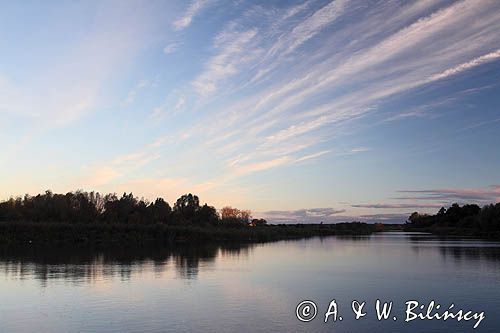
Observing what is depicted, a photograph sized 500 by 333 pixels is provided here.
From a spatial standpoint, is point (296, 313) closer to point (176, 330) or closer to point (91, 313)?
point (176, 330)

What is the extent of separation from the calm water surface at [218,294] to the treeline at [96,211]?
4003 cm

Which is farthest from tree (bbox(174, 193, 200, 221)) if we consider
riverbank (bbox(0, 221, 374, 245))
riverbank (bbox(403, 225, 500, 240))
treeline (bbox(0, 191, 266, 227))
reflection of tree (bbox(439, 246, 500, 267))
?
reflection of tree (bbox(439, 246, 500, 267))

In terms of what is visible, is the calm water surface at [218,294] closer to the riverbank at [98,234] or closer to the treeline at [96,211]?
the riverbank at [98,234]

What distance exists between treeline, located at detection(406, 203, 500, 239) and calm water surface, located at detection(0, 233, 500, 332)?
5939 centimetres

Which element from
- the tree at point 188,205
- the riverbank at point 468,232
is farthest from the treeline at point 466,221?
the tree at point 188,205

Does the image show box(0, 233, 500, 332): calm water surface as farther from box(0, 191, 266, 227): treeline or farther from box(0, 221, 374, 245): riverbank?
box(0, 191, 266, 227): treeline

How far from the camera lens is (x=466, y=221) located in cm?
10850

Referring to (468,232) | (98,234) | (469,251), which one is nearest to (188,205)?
(98,234)

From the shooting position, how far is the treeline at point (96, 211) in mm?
68438

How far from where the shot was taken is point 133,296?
699 inches

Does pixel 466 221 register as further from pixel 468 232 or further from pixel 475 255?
pixel 475 255

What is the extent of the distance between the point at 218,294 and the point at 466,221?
10330 centimetres

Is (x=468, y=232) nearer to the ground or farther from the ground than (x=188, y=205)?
nearer to the ground

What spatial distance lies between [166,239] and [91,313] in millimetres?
46503
